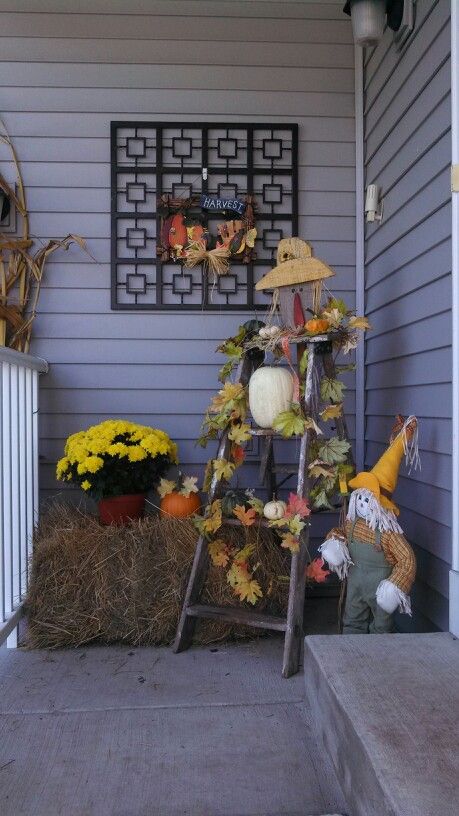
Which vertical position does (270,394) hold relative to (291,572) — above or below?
above

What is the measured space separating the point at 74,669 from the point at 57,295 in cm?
161

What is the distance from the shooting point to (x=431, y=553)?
7.86ft

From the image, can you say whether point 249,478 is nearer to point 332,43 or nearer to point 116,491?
point 116,491

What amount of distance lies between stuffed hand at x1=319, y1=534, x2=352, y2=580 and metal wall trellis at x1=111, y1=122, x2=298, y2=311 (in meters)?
1.31

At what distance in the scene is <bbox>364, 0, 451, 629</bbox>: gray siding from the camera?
7.46 feet

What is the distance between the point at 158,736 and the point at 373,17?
8.25 ft

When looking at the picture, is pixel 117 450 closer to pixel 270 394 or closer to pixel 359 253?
pixel 270 394

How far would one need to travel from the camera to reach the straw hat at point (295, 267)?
2566mm

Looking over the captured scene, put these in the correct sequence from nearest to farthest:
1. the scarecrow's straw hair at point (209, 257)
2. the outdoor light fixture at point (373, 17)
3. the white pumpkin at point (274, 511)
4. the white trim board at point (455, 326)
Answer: the white trim board at point (455, 326) < the white pumpkin at point (274, 511) < the outdoor light fixture at point (373, 17) < the scarecrow's straw hair at point (209, 257)

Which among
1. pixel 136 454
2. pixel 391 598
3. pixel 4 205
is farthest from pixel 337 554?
pixel 4 205

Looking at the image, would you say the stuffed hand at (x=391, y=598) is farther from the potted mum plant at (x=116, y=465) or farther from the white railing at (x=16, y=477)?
the white railing at (x=16, y=477)

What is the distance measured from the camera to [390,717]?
→ 61.1 inches

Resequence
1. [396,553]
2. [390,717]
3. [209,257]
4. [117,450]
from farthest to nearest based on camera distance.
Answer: [209,257], [117,450], [396,553], [390,717]

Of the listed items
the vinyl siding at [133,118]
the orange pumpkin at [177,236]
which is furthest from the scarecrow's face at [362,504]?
the orange pumpkin at [177,236]
